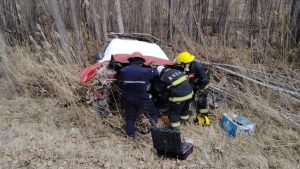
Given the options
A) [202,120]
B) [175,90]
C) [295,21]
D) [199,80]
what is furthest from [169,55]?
[295,21]

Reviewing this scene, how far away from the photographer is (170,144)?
A: 15.0 ft

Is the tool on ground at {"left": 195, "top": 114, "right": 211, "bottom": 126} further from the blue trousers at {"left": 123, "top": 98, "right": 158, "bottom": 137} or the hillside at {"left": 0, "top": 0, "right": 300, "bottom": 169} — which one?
the blue trousers at {"left": 123, "top": 98, "right": 158, "bottom": 137}

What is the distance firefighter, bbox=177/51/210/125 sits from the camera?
217 inches

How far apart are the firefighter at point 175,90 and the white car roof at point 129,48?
825mm

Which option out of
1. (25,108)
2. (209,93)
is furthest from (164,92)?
(25,108)

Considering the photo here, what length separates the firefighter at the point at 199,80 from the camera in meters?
5.52

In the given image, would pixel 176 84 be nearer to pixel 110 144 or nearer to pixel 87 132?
pixel 110 144

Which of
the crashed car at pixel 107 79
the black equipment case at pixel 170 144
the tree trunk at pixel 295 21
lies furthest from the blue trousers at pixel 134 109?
the tree trunk at pixel 295 21

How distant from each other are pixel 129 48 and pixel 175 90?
4.53ft

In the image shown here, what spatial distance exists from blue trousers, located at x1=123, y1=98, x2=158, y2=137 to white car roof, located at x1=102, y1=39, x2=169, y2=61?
3.14 feet

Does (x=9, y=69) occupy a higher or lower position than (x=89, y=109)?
higher

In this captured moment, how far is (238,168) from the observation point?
14.5ft

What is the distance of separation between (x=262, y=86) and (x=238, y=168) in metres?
1.89

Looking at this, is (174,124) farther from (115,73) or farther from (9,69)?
(9,69)
